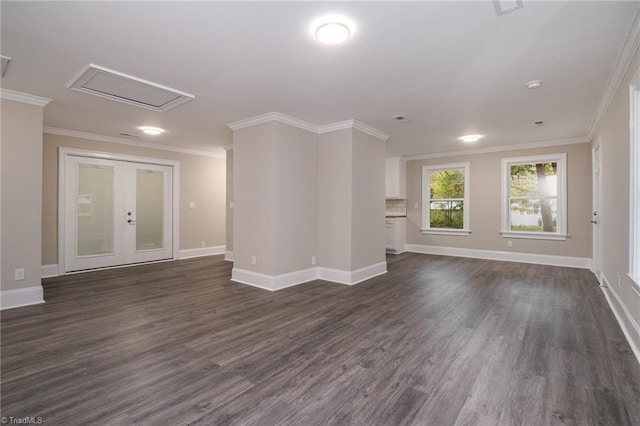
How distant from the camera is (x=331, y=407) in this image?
5.80 ft

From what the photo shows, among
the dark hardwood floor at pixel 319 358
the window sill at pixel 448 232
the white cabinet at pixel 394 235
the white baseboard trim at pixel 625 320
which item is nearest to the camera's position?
the dark hardwood floor at pixel 319 358

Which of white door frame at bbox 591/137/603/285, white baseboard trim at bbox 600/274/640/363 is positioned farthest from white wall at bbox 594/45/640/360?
white door frame at bbox 591/137/603/285

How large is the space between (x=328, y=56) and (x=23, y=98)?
362 cm

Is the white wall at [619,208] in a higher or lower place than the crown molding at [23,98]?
lower

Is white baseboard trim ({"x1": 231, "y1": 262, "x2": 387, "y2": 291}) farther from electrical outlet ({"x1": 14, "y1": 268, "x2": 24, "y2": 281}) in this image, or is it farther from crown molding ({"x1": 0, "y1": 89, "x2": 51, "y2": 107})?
crown molding ({"x1": 0, "y1": 89, "x2": 51, "y2": 107})

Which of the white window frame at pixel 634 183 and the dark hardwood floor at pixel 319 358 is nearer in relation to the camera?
the dark hardwood floor at pixel 319 358

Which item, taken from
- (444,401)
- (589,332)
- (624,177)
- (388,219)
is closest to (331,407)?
(444,401)

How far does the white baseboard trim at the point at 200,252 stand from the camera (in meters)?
6.91

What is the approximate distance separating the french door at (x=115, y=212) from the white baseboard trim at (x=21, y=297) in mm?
1950

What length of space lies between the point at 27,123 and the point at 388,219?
671cm

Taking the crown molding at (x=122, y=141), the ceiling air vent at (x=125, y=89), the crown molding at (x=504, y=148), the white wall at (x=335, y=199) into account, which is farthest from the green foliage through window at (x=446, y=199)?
the ceiling air vent at (x=125, y=89)

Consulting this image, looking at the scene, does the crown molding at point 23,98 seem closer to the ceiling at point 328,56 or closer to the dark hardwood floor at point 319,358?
the ceiling at point 328,56

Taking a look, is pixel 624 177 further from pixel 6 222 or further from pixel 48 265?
pixel 48 265

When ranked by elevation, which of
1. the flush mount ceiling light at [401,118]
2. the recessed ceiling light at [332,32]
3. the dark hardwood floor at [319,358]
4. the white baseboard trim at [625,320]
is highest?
the flush mount ceiling light at [401,118]
